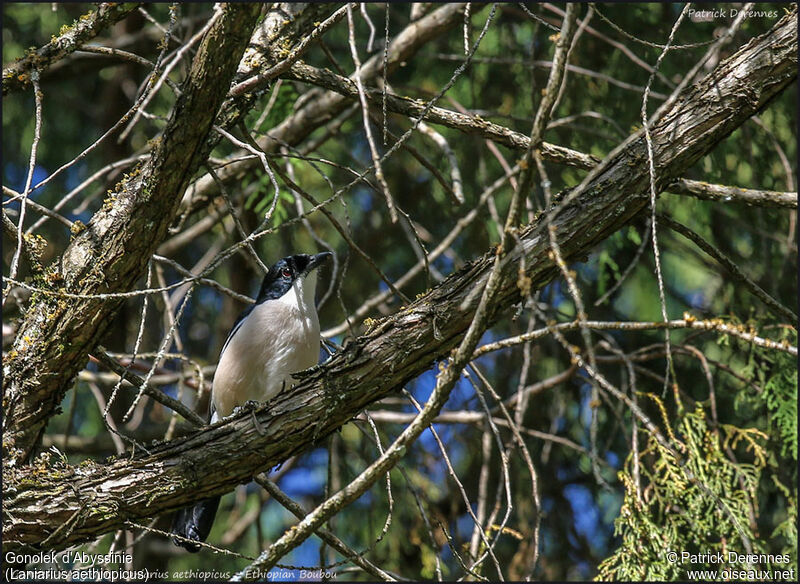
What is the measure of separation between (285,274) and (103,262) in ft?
5.95

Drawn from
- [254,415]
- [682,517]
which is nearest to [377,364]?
[254,415]

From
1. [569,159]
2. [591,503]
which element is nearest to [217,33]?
[569,159]

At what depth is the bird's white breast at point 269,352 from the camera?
422 centimetres

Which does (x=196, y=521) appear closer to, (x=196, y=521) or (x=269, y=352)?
(x=196, y=521)

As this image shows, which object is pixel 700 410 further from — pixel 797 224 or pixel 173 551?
pixel 173 551

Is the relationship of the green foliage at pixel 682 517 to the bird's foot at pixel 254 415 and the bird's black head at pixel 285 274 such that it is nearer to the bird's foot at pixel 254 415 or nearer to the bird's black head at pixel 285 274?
the bird's foot at pixel 254 415

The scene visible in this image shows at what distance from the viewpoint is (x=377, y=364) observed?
2.80 meters

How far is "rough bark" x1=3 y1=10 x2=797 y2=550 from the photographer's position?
271cm

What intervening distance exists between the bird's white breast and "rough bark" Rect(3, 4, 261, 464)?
1.16 m

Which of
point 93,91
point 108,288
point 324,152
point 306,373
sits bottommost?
point 306,373

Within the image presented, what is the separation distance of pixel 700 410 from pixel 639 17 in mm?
2704

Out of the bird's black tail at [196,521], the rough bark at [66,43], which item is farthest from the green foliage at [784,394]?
the rough bark at [66,43]

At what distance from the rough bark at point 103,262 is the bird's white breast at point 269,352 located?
1.16 metres

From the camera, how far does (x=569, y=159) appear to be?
3.30 m
